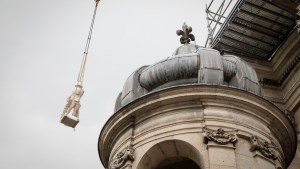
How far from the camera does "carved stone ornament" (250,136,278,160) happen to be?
44.8 feet

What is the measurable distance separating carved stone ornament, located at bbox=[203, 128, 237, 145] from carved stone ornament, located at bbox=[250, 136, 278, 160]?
1.76 feet

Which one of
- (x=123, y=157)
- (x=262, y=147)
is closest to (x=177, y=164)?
(x=123, y=157)

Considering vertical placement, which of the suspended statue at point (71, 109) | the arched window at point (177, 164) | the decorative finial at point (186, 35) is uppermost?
the decorative finial at point (186, 35)

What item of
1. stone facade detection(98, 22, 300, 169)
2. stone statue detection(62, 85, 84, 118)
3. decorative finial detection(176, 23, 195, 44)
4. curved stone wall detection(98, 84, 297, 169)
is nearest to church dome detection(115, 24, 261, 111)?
stone facade detection(98, 22, 300, 169)

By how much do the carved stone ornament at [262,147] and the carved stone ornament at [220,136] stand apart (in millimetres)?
537

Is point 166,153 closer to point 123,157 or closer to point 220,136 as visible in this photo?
point 123,157

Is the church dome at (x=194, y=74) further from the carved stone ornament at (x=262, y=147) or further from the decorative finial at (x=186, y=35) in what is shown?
the decorative finial at (x=186, y=35)

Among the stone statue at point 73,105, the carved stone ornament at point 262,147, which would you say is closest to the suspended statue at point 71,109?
the stone statue at point 73,105

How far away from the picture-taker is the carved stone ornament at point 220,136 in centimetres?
1351

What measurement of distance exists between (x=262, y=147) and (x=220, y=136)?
125cm

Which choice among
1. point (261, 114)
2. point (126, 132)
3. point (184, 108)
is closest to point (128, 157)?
point (126, 132)

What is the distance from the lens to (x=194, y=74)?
15.5m

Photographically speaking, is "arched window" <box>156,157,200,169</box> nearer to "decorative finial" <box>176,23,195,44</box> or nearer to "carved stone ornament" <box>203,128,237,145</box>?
"carved stone ornament" <box>203,128,237,145</box>

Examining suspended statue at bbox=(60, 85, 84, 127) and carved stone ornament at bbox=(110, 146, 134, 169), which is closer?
carved stone ornament at bbox=(110, 146, 134, 169)
